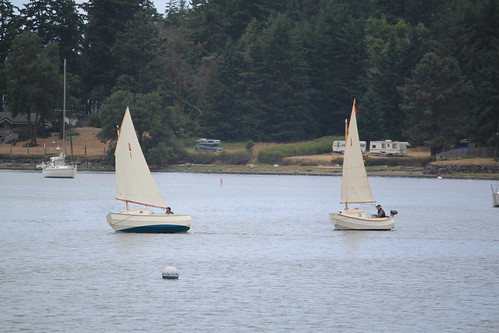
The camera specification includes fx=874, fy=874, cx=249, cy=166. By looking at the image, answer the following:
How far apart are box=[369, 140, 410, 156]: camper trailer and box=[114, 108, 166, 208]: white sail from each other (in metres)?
107

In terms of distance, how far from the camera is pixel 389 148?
6673 inches

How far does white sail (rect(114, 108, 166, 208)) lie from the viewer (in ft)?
219

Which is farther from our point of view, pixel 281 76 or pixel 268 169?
pixel 281 76

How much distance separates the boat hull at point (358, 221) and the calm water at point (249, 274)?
98 centimetres

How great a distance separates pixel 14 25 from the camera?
639 ft

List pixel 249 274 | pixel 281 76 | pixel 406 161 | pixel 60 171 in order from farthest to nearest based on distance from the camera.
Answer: pixel 281 76 < pixel 406 161 < pixel 60 171 < pixel 249 274

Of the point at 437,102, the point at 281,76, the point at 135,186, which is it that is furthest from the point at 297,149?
the point at 135,186

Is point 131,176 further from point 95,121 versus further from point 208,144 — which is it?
point 95,121

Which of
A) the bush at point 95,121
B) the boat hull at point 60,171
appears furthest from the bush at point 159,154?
the bush at point 95,121

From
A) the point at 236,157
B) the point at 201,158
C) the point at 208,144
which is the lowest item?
the point at 201,158

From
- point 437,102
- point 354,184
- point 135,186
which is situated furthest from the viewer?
point 437,102

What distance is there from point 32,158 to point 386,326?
148792 mm

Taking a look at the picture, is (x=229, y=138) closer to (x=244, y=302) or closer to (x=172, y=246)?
(x=172, y=246)

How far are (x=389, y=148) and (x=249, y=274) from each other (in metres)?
119
